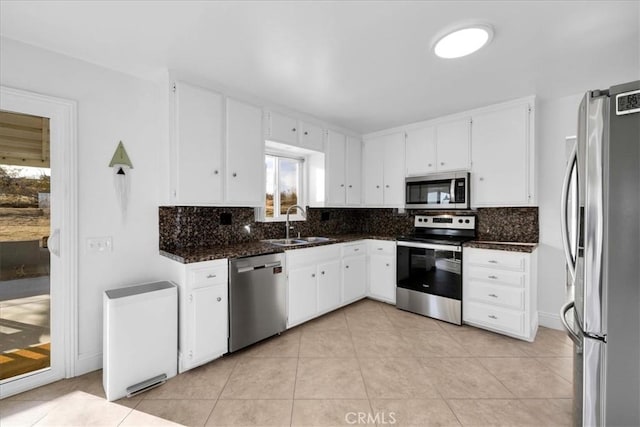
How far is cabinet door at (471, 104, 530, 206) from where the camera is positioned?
2.79 meters

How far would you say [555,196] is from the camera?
289 centimetres

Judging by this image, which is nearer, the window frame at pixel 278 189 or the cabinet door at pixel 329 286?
the cabinet door at pixel 329 286

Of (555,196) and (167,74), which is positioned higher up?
(167,74)

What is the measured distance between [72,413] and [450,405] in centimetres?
244

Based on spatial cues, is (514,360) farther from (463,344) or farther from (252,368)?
(252,368)

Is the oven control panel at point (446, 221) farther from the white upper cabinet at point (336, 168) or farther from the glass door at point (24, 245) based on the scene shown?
the glass door at point (24, 245)

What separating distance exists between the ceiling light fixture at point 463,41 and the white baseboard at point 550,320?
2.83m

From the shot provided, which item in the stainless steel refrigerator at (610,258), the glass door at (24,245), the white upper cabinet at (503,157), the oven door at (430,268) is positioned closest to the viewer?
the stainless steel refrigerator at (610,258)

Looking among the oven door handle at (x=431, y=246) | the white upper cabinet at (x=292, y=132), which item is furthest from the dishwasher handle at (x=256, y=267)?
the oven door handle at (x=431, y=246)

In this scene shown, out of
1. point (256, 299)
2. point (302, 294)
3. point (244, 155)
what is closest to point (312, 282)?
point (302, 294)

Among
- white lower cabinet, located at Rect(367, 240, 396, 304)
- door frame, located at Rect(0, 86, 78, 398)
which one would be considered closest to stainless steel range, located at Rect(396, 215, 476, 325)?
white lower cabinet, located at Rect(367, 240, 396, 304)

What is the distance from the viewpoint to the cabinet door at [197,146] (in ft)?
7.61

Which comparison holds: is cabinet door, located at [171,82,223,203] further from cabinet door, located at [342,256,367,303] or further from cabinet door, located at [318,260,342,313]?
cabinet door, located at [342,256,367,303]

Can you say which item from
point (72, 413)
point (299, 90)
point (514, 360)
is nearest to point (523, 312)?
point (514, 360)
